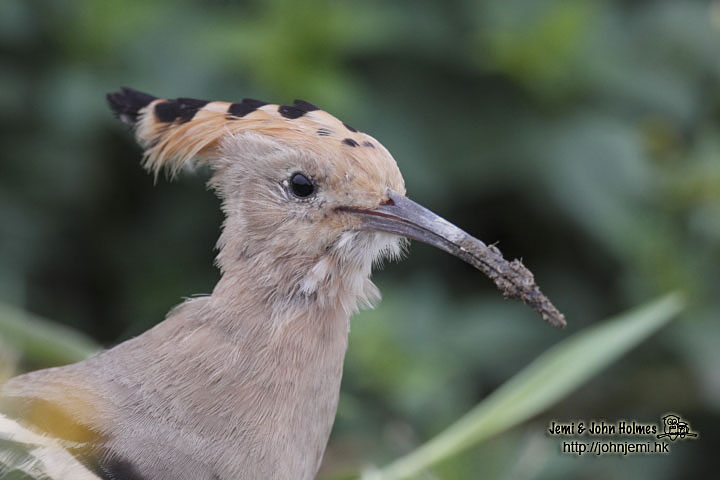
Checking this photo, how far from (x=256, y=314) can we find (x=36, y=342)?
336 mm

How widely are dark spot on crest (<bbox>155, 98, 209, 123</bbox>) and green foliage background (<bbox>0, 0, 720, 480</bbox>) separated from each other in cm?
78

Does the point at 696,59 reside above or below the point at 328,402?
above

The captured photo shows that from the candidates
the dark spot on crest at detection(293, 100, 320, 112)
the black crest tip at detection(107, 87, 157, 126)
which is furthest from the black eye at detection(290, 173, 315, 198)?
the black crest tip at detection(107, 87, 157, 126)

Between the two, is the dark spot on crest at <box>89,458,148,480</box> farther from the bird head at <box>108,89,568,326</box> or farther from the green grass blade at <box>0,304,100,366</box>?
the bird head at <box>108,89,568,326</box>

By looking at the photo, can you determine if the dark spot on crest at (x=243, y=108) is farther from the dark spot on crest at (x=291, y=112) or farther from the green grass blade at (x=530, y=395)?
the green grass blade at (x=530, y=395)

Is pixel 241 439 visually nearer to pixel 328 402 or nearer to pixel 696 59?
pixel 328 402

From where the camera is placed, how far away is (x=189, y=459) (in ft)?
4.54

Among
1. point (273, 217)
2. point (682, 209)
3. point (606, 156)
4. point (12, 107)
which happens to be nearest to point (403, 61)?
point (606, 156)

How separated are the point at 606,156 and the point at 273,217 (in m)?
1.15

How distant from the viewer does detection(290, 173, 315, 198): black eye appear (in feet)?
Result: 4.96

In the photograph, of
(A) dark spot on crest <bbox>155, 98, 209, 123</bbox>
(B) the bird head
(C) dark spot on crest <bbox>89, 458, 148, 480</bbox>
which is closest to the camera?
(C) dark spot on crest <bbox>89, 458, 148, 480</bbox>

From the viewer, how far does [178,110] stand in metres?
1.58

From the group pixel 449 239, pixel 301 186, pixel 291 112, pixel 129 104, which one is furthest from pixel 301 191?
pixel 129 104

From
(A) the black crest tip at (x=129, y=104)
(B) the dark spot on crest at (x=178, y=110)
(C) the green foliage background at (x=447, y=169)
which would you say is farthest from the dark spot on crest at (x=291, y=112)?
(C) the green foliage background at (x=447, y=169)
